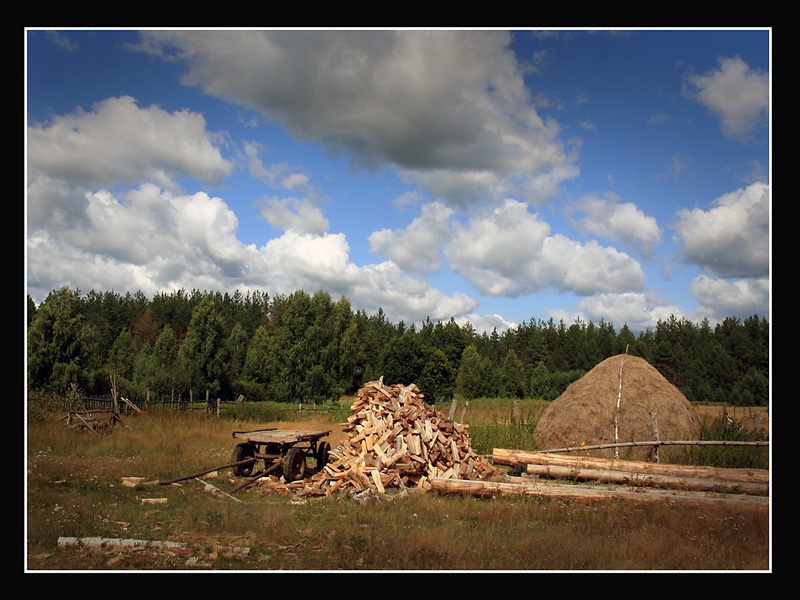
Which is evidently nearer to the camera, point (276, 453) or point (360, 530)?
point (360, 530)

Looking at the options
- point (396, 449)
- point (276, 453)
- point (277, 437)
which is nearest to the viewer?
point (277, 437)

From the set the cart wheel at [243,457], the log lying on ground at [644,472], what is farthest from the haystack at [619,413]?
the cart wheel at [243,457]

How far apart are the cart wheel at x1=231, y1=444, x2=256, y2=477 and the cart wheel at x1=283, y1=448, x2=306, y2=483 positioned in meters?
1.18

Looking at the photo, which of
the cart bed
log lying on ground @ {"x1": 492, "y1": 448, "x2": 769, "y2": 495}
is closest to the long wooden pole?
log lying on ground @ {"x1": 492, "y1": 448, "x2": 769, "y2": 495}

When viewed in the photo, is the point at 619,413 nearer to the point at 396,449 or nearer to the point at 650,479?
the point at 650,479

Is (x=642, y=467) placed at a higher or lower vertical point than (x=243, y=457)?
higher

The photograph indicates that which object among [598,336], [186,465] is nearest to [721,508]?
[186,465]

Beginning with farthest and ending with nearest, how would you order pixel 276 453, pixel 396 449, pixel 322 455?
pixel 322 455 < pixel 276 453 < pixel 396 449

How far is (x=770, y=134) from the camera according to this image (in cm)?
586

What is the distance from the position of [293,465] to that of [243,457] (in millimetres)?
1653

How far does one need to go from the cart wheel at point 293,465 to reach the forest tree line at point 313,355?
17.7 meters

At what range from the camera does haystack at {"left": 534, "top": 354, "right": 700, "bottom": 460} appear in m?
14.1

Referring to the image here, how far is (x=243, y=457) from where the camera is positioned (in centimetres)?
1238

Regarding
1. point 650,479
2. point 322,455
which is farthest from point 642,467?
point 322,455
